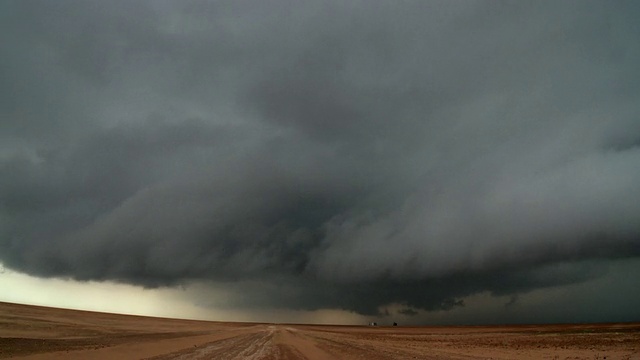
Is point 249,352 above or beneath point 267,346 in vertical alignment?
above

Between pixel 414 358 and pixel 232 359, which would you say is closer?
pixel 232 359

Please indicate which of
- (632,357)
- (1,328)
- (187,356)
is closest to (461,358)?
(632,357)

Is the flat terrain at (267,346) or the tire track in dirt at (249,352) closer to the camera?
the tire track in dirt at (249,352)

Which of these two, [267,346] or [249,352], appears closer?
[249,352]

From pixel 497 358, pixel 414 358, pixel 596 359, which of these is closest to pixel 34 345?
pixel 414 358

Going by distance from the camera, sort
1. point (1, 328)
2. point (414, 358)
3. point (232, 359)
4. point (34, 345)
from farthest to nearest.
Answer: point (1, 328) → point (34, 345) → point (414, 358) → point (232, 359)

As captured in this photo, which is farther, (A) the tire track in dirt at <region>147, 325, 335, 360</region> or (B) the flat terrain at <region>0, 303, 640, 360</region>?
(B) the flat terrain at <region>0, 303, 640, 360</region>

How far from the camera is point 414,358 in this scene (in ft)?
131

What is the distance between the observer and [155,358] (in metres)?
34.6

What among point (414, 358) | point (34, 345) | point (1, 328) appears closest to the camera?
point (414, 358)

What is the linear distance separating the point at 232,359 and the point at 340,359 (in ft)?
29.1

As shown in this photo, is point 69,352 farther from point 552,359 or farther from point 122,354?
point 552,359

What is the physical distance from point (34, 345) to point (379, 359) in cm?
3264

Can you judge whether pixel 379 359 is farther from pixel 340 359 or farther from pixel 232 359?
pixel 232 359
